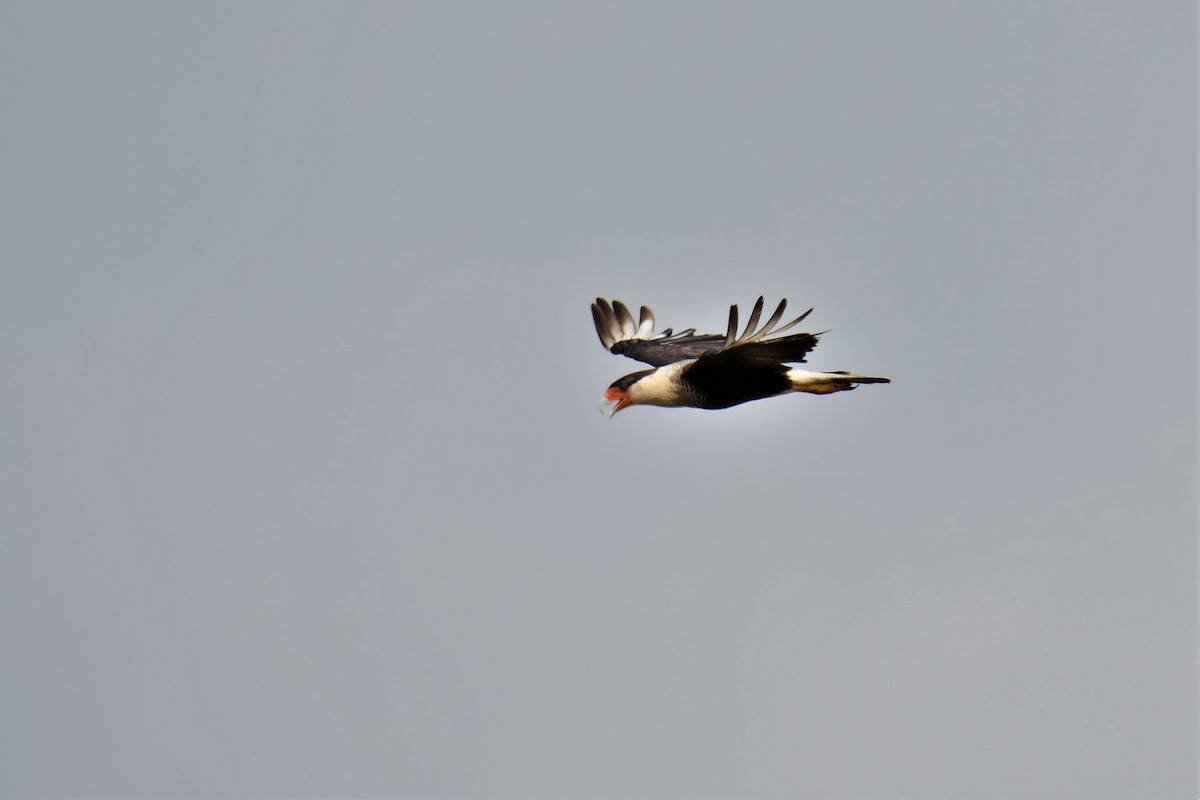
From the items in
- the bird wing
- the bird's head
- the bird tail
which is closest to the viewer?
the bird wing

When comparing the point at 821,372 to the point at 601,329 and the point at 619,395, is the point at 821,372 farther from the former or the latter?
the point at 601,329

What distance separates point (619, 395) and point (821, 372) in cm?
235

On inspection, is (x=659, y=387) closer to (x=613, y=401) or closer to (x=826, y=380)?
(x=613, y=401)

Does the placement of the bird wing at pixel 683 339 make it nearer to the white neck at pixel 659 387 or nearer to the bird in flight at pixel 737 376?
the bird in flight at pixel 737 376

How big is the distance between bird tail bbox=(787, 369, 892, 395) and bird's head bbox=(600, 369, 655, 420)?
1698 millimetres

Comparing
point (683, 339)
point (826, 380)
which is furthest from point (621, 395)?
point (683, 339)

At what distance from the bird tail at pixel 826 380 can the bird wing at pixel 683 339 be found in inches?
37.5

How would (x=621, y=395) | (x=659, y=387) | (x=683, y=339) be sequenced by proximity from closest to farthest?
1. (x=659, y=387)
2. (x=621, y=395)
3. (x=683, y=339)

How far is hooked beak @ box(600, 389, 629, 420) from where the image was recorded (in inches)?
773

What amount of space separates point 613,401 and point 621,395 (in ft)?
0.43

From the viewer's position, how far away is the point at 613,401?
19.7 m

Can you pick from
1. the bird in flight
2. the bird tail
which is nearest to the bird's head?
the bird in flight

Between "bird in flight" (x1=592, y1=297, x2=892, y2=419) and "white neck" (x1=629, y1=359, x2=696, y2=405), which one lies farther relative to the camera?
"white neck" (x1=629, y1=359, x2=696, y2=405)

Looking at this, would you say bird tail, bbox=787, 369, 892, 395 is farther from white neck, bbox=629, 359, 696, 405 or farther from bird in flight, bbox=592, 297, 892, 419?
white neck, bbox=629, 359, 696, 405
